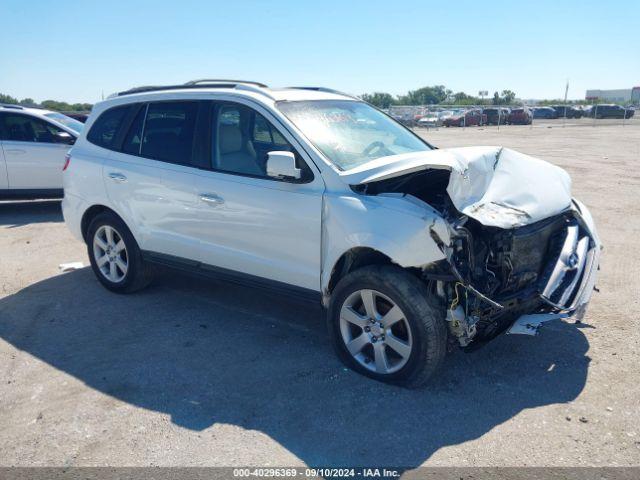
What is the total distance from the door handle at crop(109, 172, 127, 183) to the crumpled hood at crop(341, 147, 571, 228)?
2438mm

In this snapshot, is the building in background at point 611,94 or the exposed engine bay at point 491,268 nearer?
the exposed engine bay at point 491,268

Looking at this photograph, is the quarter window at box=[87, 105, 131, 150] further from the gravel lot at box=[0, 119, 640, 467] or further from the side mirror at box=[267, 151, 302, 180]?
the side mirror at box=[267, 151, 302, 180]

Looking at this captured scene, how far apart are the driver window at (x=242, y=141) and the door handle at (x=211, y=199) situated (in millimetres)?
229

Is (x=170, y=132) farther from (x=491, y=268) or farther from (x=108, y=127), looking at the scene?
(x=491, y=268)

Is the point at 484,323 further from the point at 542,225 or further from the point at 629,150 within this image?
the point at 629,150

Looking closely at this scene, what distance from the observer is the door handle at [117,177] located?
5406 millimetres

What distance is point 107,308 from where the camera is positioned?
548 cm

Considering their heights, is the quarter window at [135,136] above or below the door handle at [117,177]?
above

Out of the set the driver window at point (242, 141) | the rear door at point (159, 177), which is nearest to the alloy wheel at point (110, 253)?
the rear door at point (159, 177)

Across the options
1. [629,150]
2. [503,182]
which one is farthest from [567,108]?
[503,182]

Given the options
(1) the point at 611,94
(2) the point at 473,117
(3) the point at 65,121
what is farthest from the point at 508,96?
(3) the point at 65,121

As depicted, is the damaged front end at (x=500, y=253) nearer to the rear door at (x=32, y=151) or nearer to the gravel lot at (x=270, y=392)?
the gravel lot at (x=270, y=392)

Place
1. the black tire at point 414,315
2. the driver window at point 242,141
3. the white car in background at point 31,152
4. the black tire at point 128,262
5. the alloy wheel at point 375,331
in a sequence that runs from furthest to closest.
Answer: the white car in background at point 31,152
the black tire at point 128,262
the driver window at point 242,141
the alloy wheel at point 375,331
the black tire at point 414,315

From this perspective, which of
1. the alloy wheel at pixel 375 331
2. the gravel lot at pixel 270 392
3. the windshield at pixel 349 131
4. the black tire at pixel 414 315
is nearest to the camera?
the gravel lot at pixel 270 392
